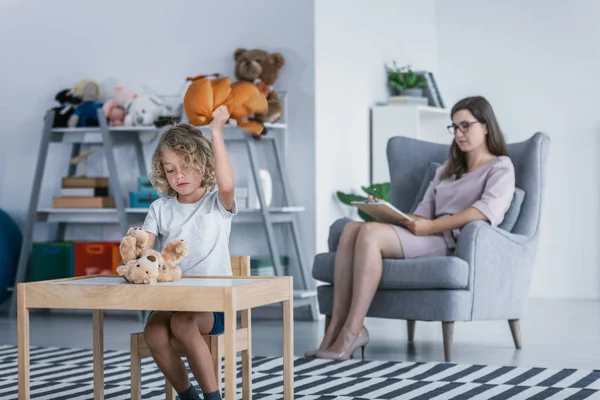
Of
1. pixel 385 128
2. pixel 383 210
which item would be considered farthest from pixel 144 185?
pixel 383 210

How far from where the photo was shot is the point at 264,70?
514cm

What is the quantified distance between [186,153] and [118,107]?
3006 mm

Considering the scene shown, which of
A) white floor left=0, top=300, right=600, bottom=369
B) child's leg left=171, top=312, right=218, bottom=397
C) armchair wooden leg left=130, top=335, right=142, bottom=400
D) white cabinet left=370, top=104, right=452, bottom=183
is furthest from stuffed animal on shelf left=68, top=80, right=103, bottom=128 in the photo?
child's leg left=171, top=312, right=218, bottom=397

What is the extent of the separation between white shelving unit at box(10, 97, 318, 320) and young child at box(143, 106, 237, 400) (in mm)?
2380

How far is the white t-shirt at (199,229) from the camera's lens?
8.20 feet

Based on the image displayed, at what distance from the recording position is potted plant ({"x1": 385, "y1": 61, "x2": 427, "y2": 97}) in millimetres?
5945

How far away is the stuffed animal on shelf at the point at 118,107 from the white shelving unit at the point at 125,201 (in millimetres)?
53

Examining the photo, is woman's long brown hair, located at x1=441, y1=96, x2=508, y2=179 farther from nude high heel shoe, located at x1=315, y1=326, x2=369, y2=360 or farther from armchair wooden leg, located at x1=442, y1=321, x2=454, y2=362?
nude high heel shoe, located at x1=315, y1=326, x2=369, y2=360

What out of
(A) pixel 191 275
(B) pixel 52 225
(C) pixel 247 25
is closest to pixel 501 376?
(A) pixel 191 275

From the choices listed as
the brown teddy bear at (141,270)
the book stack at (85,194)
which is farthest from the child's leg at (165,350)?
the book stack at (85,194)

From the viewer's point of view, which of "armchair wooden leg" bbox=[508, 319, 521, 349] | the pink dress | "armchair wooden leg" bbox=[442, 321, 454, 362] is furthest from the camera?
"armchair wooden leg" bbox=[508, 319, 521, 349]

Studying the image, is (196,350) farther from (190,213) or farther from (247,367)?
(190,213)

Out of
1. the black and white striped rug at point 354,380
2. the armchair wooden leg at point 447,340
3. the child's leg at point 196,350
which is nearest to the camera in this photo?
the child's leg at point 196,350

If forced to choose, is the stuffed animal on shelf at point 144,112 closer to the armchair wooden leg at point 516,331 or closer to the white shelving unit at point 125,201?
the white shelving unit at point 125,201
